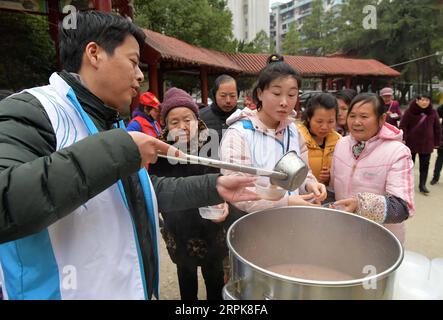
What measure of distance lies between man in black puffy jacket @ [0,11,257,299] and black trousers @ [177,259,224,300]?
103 centimetres

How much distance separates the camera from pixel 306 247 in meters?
1.25

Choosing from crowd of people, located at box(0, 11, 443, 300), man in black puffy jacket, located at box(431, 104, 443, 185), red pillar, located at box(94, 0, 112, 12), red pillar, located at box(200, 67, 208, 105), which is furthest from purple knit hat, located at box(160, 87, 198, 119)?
red pillar, located at box(200, 67, 208, 105)

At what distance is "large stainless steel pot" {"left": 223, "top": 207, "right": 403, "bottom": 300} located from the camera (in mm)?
804

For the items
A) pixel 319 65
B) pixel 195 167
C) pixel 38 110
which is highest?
pixel 319 65

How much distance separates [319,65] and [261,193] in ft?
43.0

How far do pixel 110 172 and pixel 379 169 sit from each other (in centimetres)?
133

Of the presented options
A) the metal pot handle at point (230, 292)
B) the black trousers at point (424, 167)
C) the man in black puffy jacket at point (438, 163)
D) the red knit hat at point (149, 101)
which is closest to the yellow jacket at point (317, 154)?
the metal pot handle at point (230, 292)

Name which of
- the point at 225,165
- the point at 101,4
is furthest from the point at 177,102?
the point at 101,4

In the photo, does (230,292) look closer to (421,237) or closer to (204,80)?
(421,237)

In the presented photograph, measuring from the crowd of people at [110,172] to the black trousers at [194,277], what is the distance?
1.95 ft
